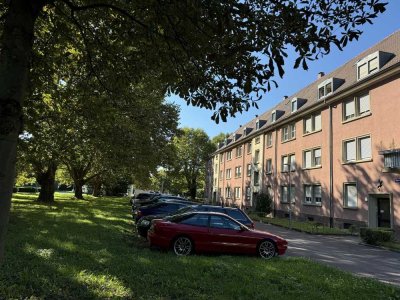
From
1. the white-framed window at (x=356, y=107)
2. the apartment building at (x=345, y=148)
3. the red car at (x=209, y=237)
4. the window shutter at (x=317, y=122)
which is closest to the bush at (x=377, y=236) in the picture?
the apartment building at (x=345, y=148)

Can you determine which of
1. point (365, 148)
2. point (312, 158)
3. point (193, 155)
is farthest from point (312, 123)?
point (193, 155)

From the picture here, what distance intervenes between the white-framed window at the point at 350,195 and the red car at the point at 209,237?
49.5ft

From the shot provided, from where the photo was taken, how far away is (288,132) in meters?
37.2

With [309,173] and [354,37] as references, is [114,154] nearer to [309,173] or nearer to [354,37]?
[309,173]

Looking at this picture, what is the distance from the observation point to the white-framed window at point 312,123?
103ft

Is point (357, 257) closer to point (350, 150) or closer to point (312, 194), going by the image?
point (350, 150)

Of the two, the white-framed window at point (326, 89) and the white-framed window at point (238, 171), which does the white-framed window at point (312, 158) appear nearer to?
the white-framed window at point (326, 89)

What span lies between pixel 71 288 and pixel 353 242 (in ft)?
54.2

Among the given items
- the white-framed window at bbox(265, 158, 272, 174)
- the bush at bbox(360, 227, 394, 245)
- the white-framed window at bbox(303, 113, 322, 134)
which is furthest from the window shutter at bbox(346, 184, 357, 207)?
the white-framed window at bbox(265, 158, 272, 174)

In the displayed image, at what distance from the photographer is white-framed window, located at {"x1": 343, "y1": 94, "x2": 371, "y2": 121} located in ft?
82.8

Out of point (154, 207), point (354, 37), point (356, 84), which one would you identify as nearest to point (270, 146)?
point (356, 84)

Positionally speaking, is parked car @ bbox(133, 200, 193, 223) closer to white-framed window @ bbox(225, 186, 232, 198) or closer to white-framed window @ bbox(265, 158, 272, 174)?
white-framed window @ bbox(265, 158, 272, 174)

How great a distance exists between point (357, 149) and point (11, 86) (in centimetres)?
2468

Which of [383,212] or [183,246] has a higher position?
[383,212]
